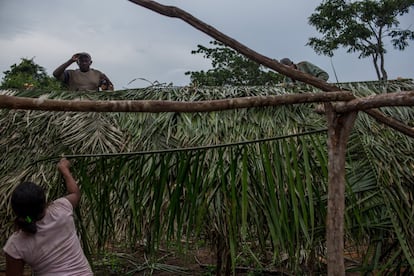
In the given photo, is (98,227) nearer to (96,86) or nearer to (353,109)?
(353,109)

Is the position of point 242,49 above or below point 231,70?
below

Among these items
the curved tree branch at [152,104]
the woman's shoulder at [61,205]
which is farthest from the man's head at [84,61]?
the curved tree branch at [152,104]

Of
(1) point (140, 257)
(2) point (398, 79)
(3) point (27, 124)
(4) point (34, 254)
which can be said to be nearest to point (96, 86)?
(3) point (27, 124)

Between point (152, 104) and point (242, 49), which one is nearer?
point (152, 104)

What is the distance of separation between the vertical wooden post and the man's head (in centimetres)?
374

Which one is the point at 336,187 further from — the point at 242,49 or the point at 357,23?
the point at 357,23

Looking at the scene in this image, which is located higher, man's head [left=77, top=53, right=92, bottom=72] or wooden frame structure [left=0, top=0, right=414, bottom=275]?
man's head [left=77, top=53, right=92, bottom=72]

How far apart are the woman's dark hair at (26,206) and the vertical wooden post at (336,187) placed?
3.43 feet

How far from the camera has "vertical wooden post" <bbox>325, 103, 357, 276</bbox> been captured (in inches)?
52.2

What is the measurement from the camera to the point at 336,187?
1.34 meters

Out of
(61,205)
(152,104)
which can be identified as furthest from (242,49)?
(61,205)

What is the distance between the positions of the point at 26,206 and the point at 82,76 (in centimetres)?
326

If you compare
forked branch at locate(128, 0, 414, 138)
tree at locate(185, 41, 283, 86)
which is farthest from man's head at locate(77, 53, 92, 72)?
tree at locate(185, 41, 283, 86)

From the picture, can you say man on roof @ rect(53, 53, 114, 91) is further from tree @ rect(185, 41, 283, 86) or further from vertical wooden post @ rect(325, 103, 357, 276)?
tree @ rect(185, 41, 283, 86)
